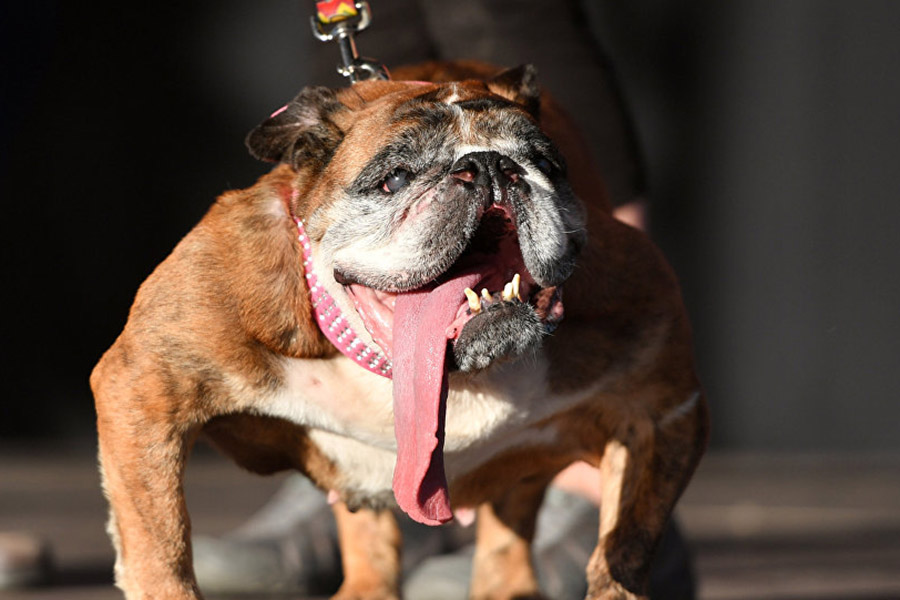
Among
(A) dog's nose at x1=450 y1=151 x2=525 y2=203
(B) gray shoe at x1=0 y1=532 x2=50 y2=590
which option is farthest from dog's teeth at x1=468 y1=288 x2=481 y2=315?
(B) gray shoe at x1=0 y1=532 x2=50 y2=590

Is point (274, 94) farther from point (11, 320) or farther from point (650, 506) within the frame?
point (650, 506)

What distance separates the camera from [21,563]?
3719 millimetres

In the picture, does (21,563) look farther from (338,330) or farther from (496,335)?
(496,335)

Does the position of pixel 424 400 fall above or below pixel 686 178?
above

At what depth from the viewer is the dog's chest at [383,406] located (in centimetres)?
266

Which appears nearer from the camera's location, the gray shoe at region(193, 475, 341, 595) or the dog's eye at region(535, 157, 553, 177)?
the dog's eye at region(535, 157, 553, 177)

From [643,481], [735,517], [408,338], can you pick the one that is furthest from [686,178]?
[408,338]

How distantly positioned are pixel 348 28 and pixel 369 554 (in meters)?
1.27

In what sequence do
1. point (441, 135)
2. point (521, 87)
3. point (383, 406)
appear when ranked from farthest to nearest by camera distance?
point (521, 87) < point (383, 406) < point (441, 135)

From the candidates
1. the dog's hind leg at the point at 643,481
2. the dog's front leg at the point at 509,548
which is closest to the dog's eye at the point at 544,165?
the dog's hind leg at the point at 643,481

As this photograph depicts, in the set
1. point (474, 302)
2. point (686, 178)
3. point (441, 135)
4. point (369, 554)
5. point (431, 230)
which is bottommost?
point (369, 554)

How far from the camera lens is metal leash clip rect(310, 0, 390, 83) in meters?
3.14

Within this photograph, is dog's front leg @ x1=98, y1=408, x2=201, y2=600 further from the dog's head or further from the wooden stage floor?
→ the wooden stage floor

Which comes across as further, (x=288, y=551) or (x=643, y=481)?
(x=288, y=551)
